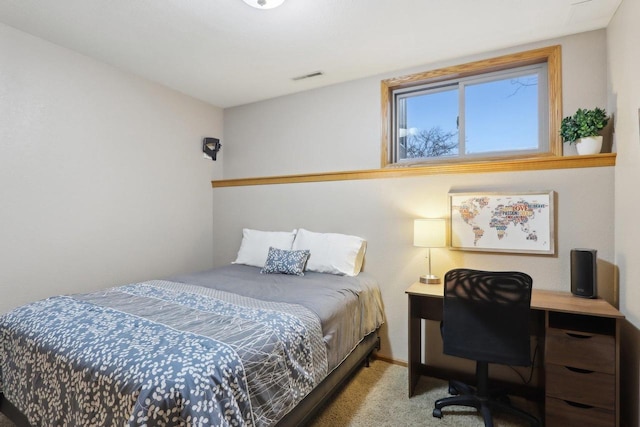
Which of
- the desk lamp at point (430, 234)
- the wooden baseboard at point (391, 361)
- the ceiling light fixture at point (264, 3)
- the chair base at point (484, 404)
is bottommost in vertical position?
the wooden baseboard at point (391, 361)

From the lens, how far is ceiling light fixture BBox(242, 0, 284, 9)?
6.39ft

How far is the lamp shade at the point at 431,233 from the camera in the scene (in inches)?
95.8

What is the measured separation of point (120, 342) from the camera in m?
1.34

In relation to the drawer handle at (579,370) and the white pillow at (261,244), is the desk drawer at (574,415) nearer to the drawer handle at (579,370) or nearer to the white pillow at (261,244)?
the drawer handle at (579,370)

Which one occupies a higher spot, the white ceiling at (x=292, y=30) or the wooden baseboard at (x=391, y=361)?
the white ceiling at (x=292, y=30)

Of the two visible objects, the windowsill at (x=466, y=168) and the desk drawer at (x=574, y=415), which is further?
the windowsill at (x=466, y=168)

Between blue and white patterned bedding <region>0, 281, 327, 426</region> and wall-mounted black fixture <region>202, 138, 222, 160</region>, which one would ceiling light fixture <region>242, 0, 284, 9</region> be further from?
wall-mounted black fixture <region>202, 138, 222, 160</region>

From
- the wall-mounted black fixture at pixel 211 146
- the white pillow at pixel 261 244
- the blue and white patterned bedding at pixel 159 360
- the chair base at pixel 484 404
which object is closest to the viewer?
the blue and white patterned bedding at pixel 159 360

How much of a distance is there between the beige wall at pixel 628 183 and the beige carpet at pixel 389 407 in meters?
0.61

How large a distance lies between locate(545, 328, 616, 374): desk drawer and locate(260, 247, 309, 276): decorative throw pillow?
1794 mm

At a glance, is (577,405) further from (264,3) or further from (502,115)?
(264,3)

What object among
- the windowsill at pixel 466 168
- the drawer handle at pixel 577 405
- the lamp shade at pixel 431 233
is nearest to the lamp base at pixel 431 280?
the lamp shade at pixel 431 233

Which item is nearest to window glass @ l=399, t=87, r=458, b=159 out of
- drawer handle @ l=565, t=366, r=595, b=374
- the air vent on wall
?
the air vent on wall

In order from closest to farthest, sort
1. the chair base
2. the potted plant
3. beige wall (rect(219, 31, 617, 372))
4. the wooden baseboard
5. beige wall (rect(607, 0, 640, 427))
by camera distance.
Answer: beige wall (rect(607, 0, 640, 427)), the chair base, the potted plant, beige wall (rect(219, 31, 617, 372)), the wooden baseboard
